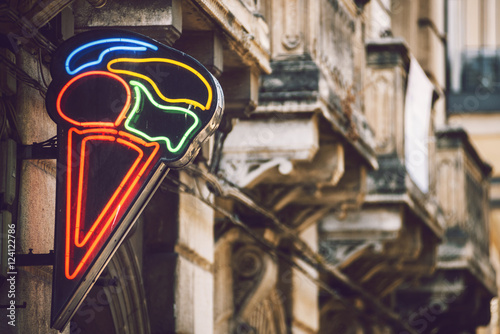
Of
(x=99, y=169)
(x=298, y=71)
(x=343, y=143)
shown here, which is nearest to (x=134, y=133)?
(x=99, y=169)

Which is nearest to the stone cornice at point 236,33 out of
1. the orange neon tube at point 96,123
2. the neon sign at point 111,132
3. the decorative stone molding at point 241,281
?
the neon sign at point 111,132

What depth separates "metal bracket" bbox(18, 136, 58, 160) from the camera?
8.91 metres

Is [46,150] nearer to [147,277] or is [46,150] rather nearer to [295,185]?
[147,277]

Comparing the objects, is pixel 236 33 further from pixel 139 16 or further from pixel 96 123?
pixel 96 123

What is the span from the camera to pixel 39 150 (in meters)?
8.96

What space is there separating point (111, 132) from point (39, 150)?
45cm

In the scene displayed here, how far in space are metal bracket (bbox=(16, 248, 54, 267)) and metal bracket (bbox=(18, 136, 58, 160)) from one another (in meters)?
0.58

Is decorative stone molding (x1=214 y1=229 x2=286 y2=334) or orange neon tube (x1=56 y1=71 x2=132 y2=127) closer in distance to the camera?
orange neon tube (x1=56 y1=71 x2=132 y2=127)

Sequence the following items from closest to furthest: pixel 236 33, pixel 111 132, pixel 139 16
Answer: pixel 111 132 < pixel 139 16 < pixel 236 33

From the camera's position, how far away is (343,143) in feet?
49.3

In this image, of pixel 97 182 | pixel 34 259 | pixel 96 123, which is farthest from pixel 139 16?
pixel 34 259

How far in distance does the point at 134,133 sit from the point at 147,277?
3.08m

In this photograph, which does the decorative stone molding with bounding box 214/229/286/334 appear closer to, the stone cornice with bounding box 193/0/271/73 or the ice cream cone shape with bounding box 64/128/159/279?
the stone cornice with bounding box 193/0/271/73

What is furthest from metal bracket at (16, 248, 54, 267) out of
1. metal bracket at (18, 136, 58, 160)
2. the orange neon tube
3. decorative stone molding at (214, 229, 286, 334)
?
decorative stone molding at (214, 229, 286, 334)
